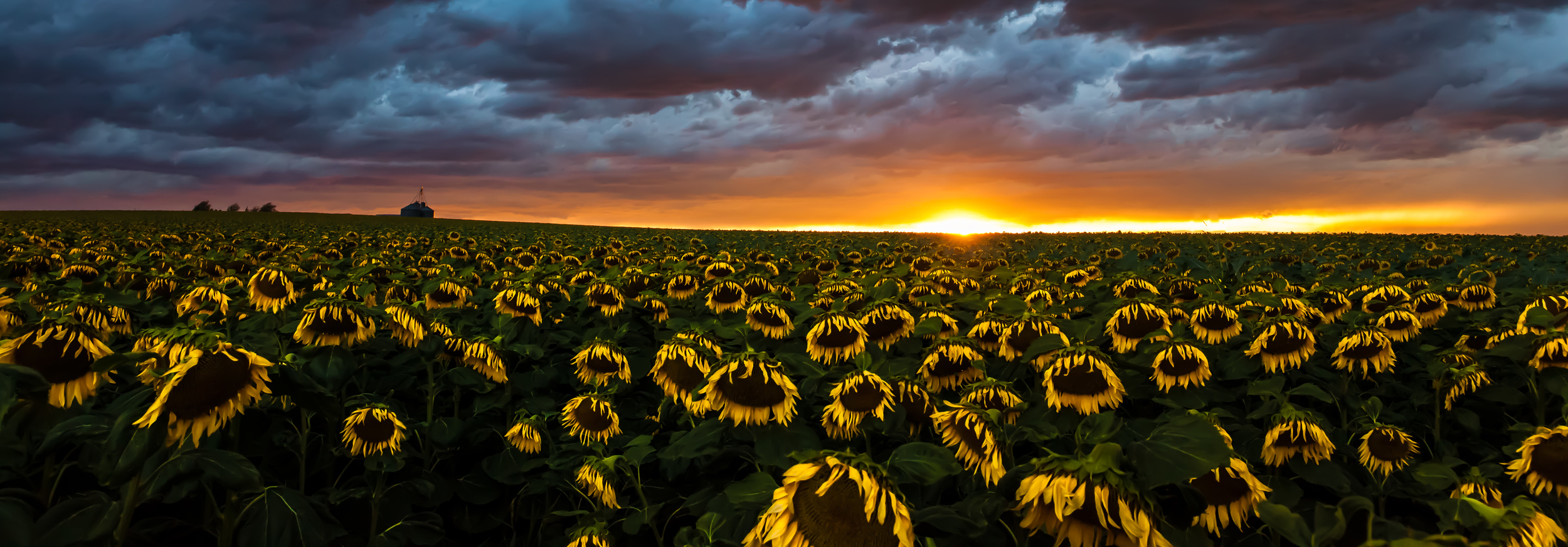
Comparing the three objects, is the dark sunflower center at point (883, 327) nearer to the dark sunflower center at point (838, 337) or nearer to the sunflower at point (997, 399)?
the dark sunflower center at point (838, 337)

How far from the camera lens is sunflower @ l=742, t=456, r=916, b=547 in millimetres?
1792

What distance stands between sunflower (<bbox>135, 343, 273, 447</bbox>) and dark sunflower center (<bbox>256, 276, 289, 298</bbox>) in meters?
2.76

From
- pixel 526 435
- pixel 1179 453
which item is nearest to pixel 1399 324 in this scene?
pixel 1179 453

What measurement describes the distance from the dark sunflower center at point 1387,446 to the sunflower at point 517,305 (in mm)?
5736

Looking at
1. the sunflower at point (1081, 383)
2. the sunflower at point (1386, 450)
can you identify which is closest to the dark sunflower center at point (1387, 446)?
the sunflower at point (1386, 450)

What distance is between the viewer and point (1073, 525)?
6.27 ft

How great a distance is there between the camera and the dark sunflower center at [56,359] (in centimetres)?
255

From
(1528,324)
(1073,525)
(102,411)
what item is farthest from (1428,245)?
(102,411)

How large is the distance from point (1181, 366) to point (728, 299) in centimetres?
391

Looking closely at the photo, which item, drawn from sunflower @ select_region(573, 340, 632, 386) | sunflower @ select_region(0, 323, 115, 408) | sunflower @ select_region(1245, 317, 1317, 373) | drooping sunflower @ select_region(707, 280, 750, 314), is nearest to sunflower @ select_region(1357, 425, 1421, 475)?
sunflower @ select_region(1245, 317, 1317, 373)

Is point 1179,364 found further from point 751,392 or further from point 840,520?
point 840,520

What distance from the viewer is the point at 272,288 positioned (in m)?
4.76

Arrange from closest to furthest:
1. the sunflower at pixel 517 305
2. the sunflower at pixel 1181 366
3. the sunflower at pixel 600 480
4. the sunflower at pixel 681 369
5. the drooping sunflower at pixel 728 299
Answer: the sunflower at pixel 600 480
the sunflower at pixel 681 369
the sunflower at pixel 1181 366
the sunflower at pixel 517 305
the drooping sunflower at pixel 728 299

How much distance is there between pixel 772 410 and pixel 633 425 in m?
1.96
